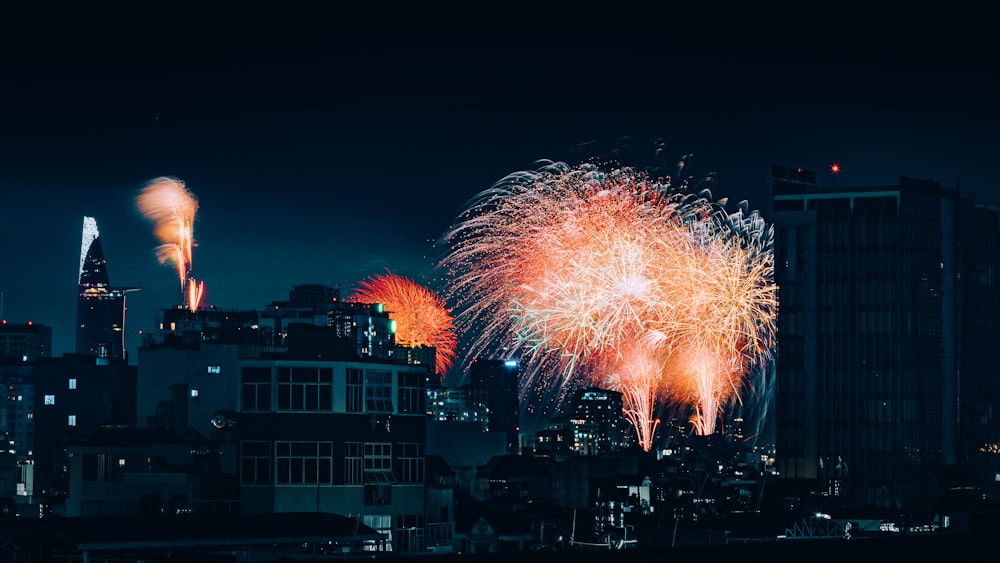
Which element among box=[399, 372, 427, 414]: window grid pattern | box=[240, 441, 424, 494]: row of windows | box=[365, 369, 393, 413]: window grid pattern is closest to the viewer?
box=[240, 441, 424, 494]: row of windows

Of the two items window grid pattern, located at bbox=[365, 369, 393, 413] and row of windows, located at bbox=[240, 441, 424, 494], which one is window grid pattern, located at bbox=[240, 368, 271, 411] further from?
window grid pattern, located at bbox=[365, 369, 393, 413]


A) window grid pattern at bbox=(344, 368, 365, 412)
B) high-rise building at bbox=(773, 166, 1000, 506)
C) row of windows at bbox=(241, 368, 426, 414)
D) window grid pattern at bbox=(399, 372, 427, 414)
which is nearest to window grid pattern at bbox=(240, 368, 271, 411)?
row of windows at bbox=(241, 368, 426, 414)

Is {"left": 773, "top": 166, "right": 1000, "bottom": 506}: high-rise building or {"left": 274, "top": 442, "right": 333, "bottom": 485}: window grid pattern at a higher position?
{"left": 773, "top": 166, "right": 1000, "bottom": 506}: high-rise building

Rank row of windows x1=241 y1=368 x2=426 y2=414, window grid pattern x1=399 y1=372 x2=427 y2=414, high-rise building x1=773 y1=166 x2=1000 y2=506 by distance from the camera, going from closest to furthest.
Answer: row of windows x1=241 y1=368 x2=426 y2=414
window grid pattern x1=399 y1=372 x2=427 y2=414
high-rise building x1=773 y1=166 x2=1000 y2=506

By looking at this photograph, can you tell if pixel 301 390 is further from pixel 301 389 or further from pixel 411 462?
pixel 411 462

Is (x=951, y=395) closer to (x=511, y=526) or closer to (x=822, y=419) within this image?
(x=822, y=419)

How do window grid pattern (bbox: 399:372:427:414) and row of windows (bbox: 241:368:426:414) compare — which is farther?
window grid pattern (bbox: 399:372:427:414)

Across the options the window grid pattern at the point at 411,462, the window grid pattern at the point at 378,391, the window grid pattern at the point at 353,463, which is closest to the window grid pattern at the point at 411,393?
the window grid pattern at the point at 378,391

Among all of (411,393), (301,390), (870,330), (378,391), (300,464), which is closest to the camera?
(300,464)

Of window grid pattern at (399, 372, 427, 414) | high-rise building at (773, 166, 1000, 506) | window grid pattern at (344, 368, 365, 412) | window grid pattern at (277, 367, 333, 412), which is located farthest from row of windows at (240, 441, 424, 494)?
high-rise building at (773, 166, 1000, 506)

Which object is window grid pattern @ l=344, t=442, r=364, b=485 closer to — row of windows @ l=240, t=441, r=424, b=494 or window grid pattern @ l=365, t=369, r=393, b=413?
Answer: row of windows @ l=240, t=441, r=424, b=494

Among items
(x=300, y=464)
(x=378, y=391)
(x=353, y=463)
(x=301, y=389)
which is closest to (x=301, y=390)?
(x=301, y=389)
